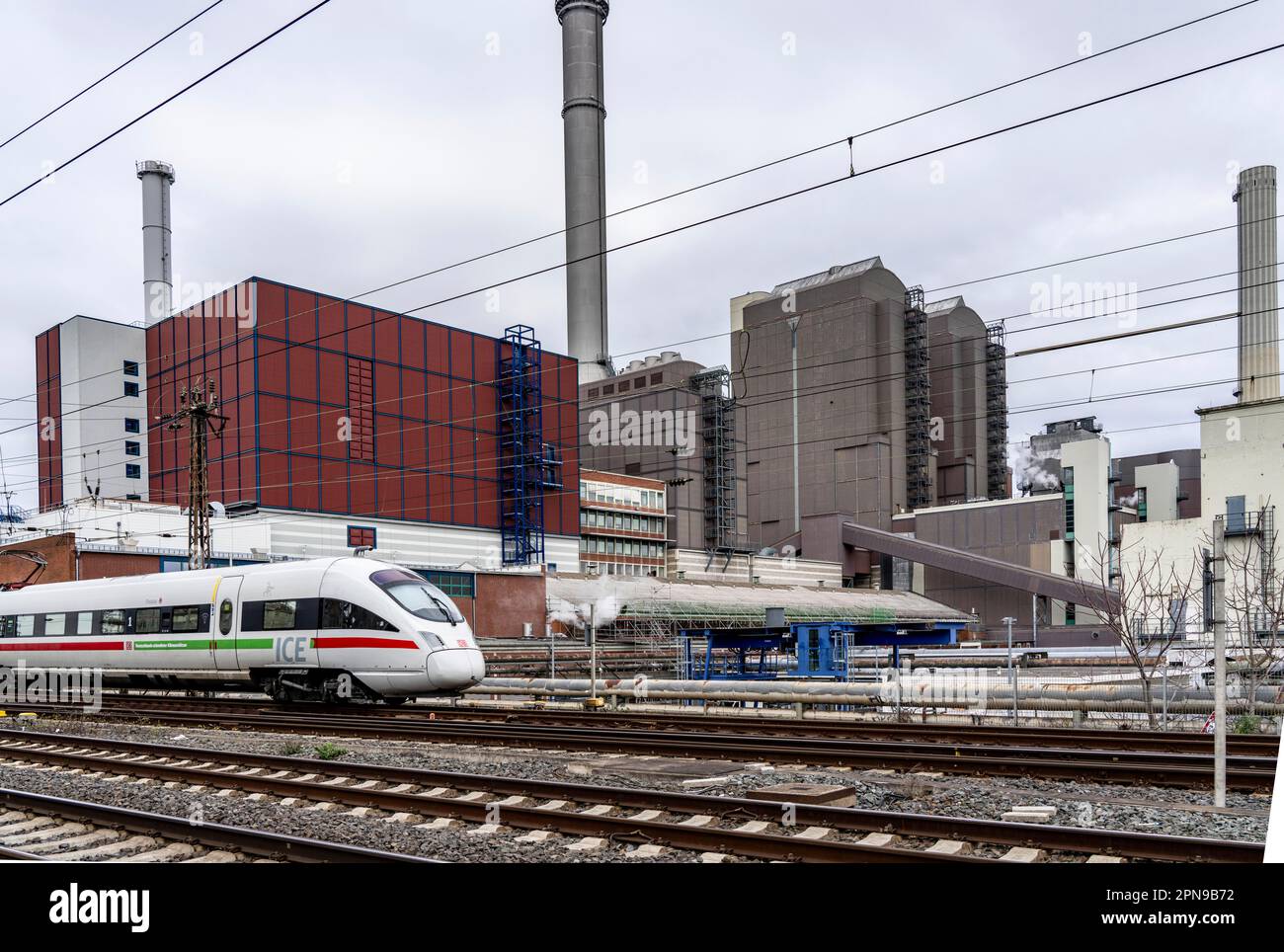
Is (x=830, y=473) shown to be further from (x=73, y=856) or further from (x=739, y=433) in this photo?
(x=73, y=856)

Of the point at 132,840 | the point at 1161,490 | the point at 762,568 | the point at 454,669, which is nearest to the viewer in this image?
the point at 132,840

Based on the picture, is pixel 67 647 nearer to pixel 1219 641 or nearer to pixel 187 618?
pixel 187 618

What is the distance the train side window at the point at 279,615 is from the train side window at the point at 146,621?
4973 millimetres

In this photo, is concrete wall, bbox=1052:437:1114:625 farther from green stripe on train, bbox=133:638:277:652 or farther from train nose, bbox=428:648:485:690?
green stripe on train, bbox=133:638:277:652

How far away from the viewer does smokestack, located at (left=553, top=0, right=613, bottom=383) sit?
85812 mm

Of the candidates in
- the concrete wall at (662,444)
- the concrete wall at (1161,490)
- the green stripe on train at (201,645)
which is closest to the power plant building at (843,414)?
the concrete wall at (662,444)

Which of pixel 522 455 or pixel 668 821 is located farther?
pixel 522 455

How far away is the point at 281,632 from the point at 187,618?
415 centimetres

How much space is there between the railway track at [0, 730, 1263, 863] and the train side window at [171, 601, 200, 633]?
41.6 feet

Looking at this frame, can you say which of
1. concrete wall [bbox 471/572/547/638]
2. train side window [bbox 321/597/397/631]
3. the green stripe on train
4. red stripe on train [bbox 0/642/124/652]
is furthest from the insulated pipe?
concrete wall [bbox 471/572/547/638]

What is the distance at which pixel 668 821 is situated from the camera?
9812mm

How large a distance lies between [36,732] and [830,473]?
8545 centimetres

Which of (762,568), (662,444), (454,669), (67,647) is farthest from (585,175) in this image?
(454,669)
